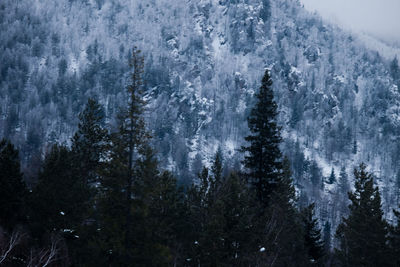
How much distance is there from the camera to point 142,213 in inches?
611

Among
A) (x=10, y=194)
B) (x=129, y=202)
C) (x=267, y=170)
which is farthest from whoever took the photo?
(x=267, y=170)

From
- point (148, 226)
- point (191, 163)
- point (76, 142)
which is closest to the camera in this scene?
point (148, 226)

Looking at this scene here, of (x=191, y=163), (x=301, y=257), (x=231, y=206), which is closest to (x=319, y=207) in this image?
(x=191, y=163)

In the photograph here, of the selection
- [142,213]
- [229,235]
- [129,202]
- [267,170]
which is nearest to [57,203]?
[129,202]

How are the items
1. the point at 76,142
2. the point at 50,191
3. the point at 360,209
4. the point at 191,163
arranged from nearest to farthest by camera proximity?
the point at 50,191 < the point at 360,209 < the point at 76,142 < the point at 191,163

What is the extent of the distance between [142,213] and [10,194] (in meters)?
13.5

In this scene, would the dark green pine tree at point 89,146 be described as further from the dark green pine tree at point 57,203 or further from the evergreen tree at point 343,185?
the evergreen tree at point 343,185

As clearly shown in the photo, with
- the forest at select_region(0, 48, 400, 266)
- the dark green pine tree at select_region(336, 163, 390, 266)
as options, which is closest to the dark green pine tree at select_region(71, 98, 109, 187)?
the forest at select_region(0, 48, 400, 266)

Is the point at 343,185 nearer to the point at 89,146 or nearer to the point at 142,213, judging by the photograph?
the point at 89,146

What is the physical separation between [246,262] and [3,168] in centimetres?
1740

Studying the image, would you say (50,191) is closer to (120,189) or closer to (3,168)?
(3,168)

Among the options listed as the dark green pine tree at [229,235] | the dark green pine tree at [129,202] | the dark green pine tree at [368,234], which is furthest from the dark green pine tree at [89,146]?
the dark green pine tree at [368,234]

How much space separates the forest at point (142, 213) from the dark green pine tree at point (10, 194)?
7cm

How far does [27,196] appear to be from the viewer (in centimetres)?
2414
